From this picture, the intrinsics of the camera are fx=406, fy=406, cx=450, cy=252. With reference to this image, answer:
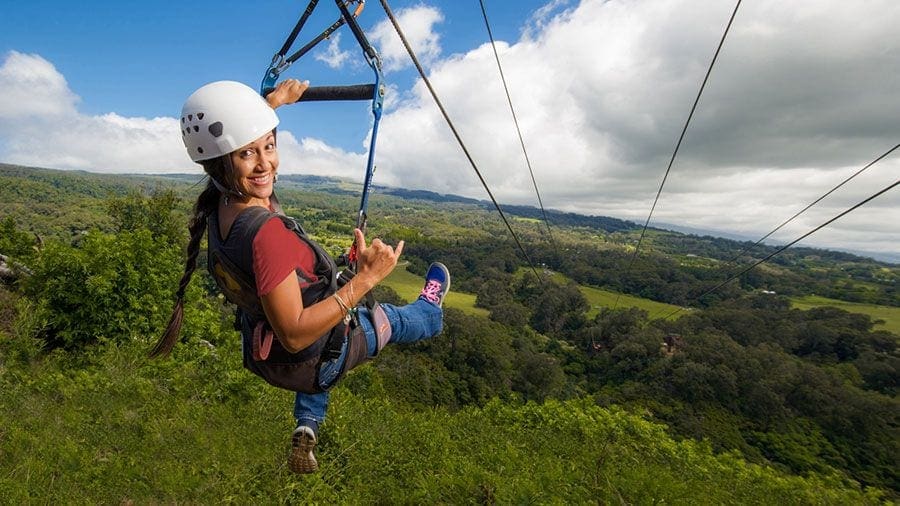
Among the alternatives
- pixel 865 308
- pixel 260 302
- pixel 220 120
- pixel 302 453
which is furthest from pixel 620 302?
pixel 220 120

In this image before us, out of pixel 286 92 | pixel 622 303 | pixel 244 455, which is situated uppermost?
pixel 286 92

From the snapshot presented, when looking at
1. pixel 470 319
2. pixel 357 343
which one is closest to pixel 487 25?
pixel 357 343

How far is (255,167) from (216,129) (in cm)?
24

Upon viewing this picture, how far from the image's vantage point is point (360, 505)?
5.02 meters

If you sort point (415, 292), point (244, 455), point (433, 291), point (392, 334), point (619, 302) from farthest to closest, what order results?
point (619, 302) < point (415, 292) < point (244, 455) < point (433, 291) < point (392, 334)

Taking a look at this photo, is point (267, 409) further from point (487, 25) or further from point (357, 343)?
point (487, 25)

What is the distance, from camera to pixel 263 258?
1.67m

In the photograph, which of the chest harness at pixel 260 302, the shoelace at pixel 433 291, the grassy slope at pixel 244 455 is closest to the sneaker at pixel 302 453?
the chest harness at pixel 260 302

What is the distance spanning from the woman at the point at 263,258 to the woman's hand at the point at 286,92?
684 mm

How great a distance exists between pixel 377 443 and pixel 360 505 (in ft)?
4.75

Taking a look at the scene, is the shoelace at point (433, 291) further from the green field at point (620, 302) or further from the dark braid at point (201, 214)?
the green field at point (620, 302)

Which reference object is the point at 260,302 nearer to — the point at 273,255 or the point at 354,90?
the point at 273,255

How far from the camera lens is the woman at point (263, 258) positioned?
1724mm

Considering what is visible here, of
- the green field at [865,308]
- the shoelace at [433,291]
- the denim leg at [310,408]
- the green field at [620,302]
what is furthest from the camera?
the green field at [620,302]
